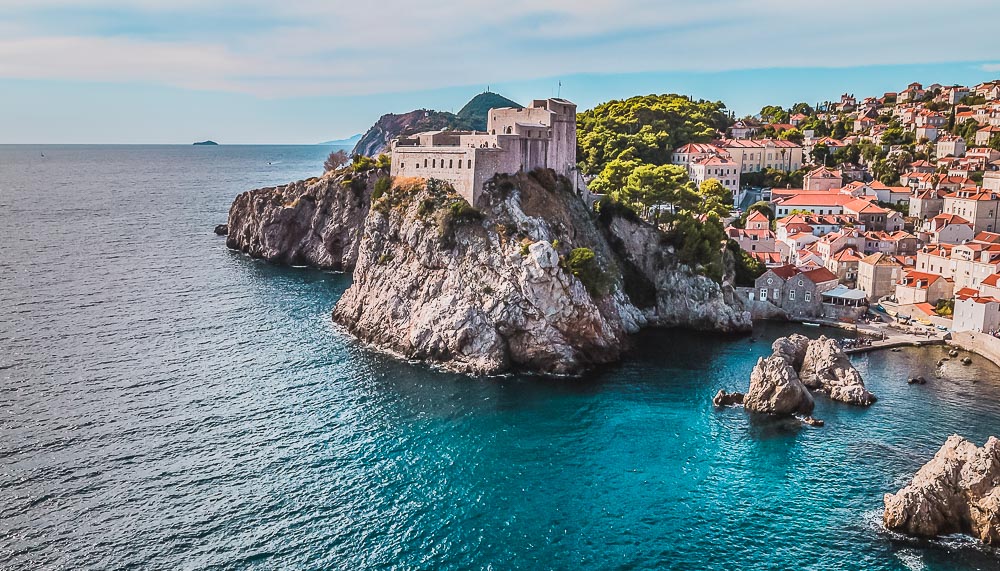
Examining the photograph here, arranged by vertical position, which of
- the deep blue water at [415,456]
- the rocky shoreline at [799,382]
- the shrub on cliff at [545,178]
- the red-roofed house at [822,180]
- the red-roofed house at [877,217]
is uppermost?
the red-roofed house at [822,180]

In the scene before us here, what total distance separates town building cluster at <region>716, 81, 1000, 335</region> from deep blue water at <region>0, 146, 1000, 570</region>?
11967mm

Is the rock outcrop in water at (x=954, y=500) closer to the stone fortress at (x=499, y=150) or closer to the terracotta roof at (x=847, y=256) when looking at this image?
the stone fortress at (x=499, y=150)

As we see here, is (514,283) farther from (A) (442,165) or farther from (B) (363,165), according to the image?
(B) (363,165)

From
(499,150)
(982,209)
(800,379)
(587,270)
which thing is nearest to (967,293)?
(800,379)

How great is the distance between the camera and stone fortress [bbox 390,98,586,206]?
70.5m

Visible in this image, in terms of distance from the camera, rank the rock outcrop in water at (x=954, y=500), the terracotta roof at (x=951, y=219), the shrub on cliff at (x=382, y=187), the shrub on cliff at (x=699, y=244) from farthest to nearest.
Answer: the terracotta roof at (x=951, y=219)
the shrub on cliff at (x=382, y=187)
the shrub on cliff at (x=699, y=244)
the rock outcrop in water at (x=954, y=500)

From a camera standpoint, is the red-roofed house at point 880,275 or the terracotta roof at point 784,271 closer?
the terracotta roof at point 784,271

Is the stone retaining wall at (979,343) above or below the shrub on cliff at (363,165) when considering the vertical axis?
below

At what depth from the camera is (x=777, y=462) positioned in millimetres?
45094

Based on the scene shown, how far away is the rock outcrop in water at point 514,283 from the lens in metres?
60.9

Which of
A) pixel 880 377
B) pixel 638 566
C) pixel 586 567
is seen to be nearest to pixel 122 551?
pixel 586 567

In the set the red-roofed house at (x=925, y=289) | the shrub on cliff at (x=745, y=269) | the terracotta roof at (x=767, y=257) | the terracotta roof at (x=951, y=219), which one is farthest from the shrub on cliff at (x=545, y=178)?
the terracotta roof at (x=951, y=219)

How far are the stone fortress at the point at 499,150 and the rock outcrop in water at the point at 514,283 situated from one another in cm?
158

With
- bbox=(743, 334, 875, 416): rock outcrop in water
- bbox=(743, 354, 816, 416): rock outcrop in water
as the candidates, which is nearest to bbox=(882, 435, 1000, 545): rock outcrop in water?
bbox=(743, 354, 816, 416): rock outcrop in water
